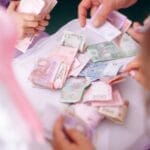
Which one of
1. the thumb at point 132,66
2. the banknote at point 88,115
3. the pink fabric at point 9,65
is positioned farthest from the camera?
the thumb at point 132,66

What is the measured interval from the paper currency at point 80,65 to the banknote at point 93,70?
11 millimetres

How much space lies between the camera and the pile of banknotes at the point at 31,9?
4.76 feet

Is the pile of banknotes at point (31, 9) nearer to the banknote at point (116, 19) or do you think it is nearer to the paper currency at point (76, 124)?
the banknote at point (116, 19)

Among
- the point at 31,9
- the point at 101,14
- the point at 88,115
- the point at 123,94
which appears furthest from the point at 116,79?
the point at 31,9

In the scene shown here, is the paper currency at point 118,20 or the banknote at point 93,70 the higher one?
the paper currency at point 118,20

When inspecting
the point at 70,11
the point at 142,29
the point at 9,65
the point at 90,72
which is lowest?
the point at 70,11

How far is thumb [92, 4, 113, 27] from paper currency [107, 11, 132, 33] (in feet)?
0.11

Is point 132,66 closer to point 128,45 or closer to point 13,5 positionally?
point 128,45

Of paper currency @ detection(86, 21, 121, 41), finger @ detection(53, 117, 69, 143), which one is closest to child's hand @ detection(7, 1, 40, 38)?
paper currency @ detection(86, 21, 121, 41)

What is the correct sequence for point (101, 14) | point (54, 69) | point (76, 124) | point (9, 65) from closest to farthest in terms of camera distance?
point (9, 65) < point (76, 124) < point (54, 69) < point (101, 14)

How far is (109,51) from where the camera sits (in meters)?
1.39

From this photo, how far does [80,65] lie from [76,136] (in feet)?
1.16

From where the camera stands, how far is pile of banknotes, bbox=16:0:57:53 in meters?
1.45

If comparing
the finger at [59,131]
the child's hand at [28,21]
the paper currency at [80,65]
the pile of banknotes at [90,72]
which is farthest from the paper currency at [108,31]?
the finger at [59,131]
